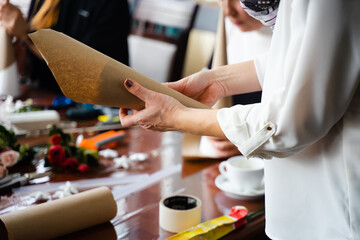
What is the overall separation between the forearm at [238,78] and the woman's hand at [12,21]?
571mm

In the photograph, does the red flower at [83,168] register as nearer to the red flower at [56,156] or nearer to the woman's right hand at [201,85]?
the red flower at [56,156]

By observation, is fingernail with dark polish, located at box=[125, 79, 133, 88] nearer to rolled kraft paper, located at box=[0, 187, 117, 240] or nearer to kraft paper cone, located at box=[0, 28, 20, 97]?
rolled kraft paper, located at box=[0, 187, 117, 240]

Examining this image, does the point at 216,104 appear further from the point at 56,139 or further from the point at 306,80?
the point at 306,80

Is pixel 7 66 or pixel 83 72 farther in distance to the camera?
pixel 7 66

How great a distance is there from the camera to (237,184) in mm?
1137

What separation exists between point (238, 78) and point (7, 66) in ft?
2.22

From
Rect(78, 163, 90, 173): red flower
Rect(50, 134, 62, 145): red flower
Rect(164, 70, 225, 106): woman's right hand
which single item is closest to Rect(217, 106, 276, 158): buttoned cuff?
Rect(164, 70, 225, 106): woman's right hand

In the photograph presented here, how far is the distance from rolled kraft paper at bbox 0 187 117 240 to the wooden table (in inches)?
1.2

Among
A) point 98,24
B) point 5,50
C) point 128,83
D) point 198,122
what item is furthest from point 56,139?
point 98,24

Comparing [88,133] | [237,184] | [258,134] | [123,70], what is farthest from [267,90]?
[88,133]

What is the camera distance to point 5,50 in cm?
118

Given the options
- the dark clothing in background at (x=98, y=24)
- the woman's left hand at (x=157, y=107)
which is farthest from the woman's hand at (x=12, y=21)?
the dark clothing in background at (x=98, y=24)

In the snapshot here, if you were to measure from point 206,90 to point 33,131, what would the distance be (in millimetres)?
762

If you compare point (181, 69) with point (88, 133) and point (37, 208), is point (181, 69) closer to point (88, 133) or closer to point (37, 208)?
point (88, 133)
